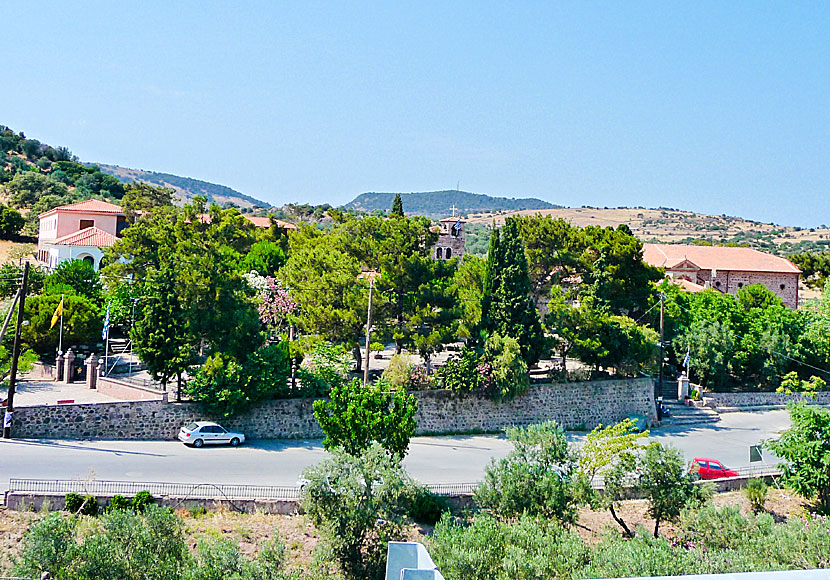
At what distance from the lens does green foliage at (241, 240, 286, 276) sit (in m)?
42.7

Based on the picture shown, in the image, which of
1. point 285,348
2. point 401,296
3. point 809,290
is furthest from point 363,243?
point 809,290

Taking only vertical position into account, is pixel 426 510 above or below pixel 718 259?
below

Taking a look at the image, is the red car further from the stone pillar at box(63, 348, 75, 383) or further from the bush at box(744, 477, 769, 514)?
the stone pillar at box(63, 348, 75, 383)

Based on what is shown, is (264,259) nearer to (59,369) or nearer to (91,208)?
(59,369)

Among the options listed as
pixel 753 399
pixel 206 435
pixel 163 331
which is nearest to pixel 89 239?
pixel 163 331

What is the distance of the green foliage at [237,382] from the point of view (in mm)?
24703

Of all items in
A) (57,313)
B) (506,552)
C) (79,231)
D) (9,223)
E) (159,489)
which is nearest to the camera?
(506,552)

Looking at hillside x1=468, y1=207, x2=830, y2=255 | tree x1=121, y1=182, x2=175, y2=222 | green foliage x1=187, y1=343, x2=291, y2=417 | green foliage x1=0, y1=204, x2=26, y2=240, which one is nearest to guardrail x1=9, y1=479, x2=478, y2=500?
green foliage x1=187, y1=343, x2=291, y2=417

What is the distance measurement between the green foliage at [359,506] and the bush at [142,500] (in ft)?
14.1

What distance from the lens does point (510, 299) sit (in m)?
28.8

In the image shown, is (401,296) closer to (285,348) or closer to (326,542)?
(285,348)

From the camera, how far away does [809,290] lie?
72.6 meters

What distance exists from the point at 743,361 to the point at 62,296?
3200cm

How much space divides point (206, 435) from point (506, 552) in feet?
42.5
